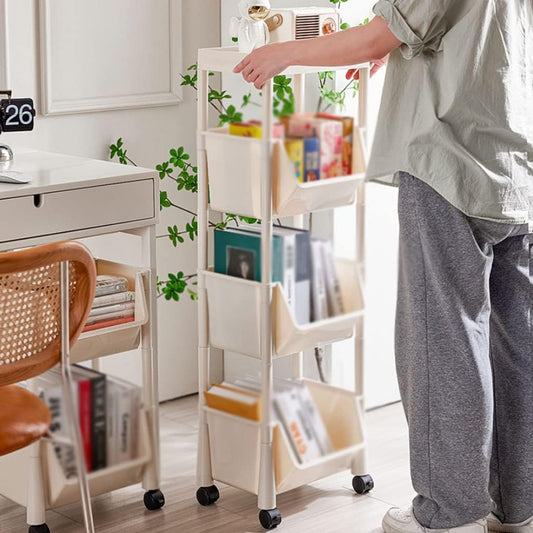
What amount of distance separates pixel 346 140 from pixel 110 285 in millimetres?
554

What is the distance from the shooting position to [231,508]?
7.31 feet

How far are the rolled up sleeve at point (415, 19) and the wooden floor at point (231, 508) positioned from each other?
0.96 metres

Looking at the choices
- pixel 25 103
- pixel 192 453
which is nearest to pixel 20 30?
pixel 25 103

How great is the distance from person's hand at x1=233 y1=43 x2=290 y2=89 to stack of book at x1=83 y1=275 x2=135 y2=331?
503mm

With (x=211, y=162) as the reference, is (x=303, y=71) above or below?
above

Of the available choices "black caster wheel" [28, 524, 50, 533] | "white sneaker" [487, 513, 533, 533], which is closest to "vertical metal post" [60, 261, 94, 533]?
"black caster wheel" [28, 524, 50, 533]

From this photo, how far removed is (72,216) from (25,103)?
29cm

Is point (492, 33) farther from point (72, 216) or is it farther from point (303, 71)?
point (72, 216)

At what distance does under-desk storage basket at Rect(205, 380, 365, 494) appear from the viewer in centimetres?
215

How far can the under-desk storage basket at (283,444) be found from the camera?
2.15 metres

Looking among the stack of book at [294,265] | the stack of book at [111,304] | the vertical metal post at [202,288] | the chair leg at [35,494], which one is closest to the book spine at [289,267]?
the stack of book at [294,265]

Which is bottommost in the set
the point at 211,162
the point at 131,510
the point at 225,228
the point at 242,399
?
the point at 131,510

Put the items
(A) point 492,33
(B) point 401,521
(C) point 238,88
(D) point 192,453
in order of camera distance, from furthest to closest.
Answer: (D) point 192,453 → (C) point 238,88 → (B) point 401,521 → (A) point 492,33

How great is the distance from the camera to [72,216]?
200cm
